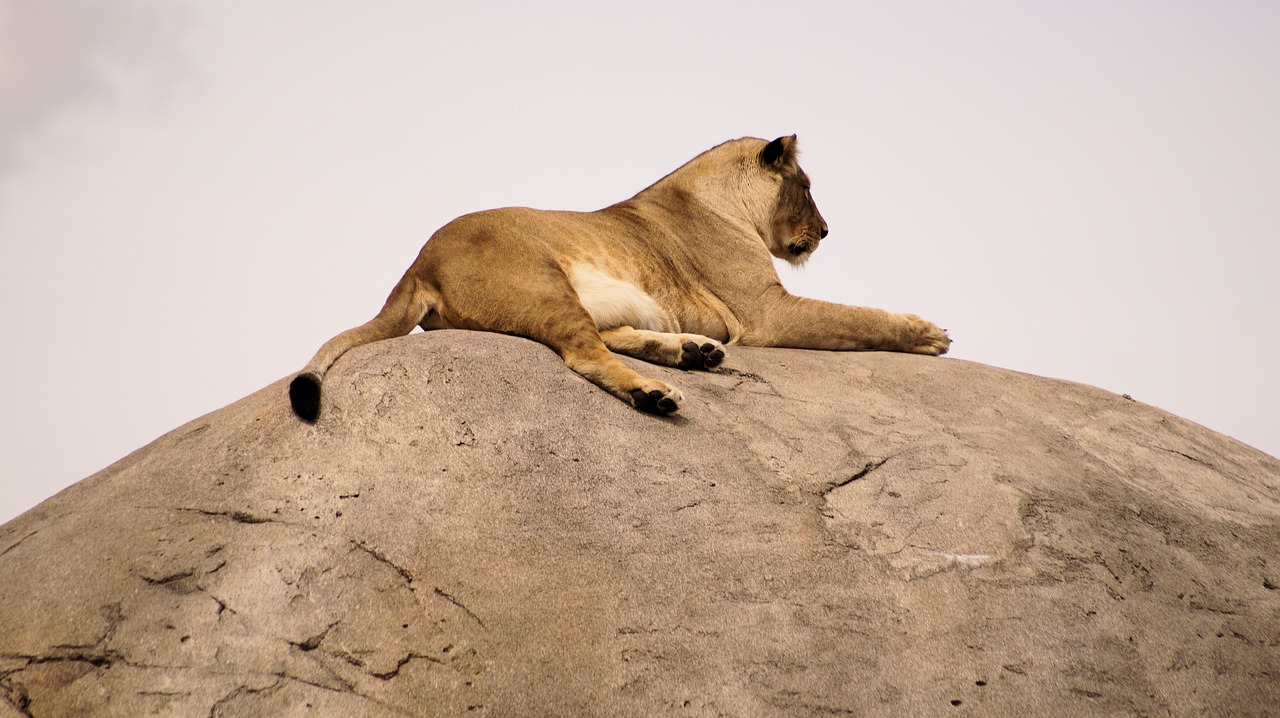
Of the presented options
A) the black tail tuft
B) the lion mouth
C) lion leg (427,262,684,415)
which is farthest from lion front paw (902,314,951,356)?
the black tail tuft

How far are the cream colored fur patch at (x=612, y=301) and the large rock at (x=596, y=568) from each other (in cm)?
74

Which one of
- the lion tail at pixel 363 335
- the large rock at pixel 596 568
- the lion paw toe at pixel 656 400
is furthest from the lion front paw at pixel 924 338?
the lion tail at pixel 363 335

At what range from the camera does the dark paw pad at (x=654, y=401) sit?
15.4 ft

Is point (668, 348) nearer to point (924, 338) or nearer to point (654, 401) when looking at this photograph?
point (654, 401)

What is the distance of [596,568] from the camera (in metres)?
3.76

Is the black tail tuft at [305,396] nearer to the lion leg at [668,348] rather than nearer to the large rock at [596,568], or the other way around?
the large rock at [596,568]

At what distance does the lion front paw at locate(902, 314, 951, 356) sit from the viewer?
6.59 m

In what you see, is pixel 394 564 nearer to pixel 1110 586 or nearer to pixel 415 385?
pixel 415 385

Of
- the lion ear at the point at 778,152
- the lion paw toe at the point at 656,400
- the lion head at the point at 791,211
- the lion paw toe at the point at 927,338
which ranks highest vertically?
the lion ear at the point at 778,152

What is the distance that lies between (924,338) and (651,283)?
181cm

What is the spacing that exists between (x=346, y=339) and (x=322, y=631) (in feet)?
6.14

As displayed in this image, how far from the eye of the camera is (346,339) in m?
4.96

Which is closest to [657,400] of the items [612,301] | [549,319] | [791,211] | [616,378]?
[616,378]

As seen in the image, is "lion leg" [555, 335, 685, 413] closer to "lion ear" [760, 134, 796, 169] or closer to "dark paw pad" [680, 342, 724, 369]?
"dark paw pad" [680, 342, 724, 369]
